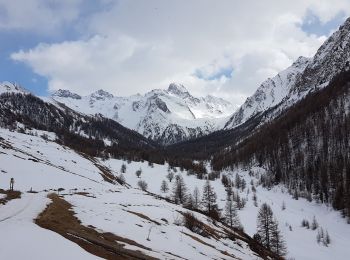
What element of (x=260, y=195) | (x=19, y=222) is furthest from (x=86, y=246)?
(x=260, y=195)

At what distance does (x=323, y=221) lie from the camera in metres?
118

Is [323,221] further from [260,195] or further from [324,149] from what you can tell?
[324,149]

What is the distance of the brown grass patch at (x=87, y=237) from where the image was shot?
24594 millimetres

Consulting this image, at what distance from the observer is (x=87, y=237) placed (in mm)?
26844

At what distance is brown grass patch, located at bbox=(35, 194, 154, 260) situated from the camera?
24594mm

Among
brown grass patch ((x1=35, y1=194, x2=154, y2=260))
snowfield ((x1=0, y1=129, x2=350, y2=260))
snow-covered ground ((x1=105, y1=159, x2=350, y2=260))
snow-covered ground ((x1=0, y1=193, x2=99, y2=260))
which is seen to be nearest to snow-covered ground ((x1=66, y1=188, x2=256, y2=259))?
snowfield ((x1=0, y1=129, x2=350, y2=260))

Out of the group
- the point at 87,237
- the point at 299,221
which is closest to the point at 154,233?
the point at 87,237

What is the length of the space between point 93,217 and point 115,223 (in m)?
2.48

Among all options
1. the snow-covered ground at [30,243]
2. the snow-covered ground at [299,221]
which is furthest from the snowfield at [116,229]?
the snow-covered ground at [299,221]

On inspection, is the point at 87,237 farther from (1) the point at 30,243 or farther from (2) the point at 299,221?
(2) the point at 299,221

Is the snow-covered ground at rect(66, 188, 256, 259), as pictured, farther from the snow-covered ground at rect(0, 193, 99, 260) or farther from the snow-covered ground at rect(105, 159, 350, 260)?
the snow-covered ground at rect(105, 159, 350, 260)

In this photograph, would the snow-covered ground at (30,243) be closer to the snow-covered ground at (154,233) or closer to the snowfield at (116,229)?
the snowfield at (116,229)

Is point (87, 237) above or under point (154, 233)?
under

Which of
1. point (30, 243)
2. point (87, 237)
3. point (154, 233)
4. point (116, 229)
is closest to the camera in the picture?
point (30, 243)
